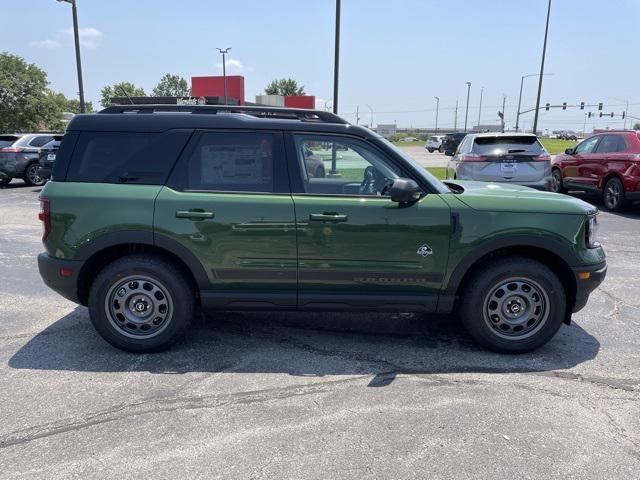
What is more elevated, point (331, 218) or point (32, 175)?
point (331, 218)

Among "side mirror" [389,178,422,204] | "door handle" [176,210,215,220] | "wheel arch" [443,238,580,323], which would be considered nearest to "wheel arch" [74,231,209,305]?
"door handle" [176,210,215,220]

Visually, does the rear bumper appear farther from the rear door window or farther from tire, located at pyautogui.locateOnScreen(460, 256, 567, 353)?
the rear door window

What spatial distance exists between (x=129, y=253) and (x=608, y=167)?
410 inches

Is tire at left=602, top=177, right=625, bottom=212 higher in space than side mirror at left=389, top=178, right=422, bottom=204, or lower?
lower

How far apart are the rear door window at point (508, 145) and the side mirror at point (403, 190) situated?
614 cm

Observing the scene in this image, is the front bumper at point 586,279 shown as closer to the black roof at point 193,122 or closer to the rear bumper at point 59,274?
the black roof at point 193,122

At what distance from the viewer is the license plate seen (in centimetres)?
923

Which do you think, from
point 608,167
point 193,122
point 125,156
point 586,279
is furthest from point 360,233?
point 608,167

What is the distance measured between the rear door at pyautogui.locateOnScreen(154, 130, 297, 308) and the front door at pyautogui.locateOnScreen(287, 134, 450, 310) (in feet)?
0.43

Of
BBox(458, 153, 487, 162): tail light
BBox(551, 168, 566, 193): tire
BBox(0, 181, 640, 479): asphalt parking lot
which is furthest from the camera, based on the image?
BBox(551, 168, 566, 193): tire

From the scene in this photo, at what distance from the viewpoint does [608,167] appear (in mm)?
10961

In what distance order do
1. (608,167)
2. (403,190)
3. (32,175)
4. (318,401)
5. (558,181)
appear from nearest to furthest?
(318,401) → (403,190) → (608,167) → (558,181) → (32,175)

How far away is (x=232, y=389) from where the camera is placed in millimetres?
3535

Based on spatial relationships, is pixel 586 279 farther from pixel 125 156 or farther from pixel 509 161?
pixel 509 161
